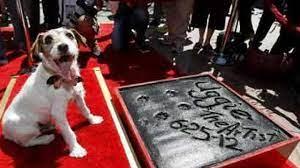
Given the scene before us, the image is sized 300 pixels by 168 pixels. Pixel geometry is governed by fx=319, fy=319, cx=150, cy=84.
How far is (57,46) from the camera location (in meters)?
3.08

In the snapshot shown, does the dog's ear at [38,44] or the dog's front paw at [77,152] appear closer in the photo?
the dog's ear at [38,44]

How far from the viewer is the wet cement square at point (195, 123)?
3.21m

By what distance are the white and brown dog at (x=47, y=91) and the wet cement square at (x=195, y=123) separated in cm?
82

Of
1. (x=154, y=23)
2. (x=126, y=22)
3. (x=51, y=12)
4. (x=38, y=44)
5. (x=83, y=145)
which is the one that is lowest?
(x=83, y=145)

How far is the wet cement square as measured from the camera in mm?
3211

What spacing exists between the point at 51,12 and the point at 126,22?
2.06 meters

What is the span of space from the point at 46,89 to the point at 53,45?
50cm

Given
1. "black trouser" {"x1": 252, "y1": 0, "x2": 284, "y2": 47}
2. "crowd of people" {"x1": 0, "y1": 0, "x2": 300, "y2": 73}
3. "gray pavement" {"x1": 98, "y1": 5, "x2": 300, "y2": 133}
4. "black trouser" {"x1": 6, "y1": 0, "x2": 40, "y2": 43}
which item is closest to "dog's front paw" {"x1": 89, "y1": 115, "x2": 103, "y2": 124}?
"gray pavement" {"x1": 98, "y1": 5, "x2": 300, "y2": 133}

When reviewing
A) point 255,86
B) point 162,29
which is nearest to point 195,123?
point 255,86

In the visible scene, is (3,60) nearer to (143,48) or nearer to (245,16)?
(143,48)

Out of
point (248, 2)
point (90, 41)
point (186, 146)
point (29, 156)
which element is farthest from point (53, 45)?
point (248, 2)

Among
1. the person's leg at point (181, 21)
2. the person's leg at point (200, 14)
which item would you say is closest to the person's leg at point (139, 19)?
the person's leg at point (181, 21)

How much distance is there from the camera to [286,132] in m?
3.53

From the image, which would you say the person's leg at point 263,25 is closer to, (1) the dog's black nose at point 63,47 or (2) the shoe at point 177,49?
(2) the shoe at point 177,49
